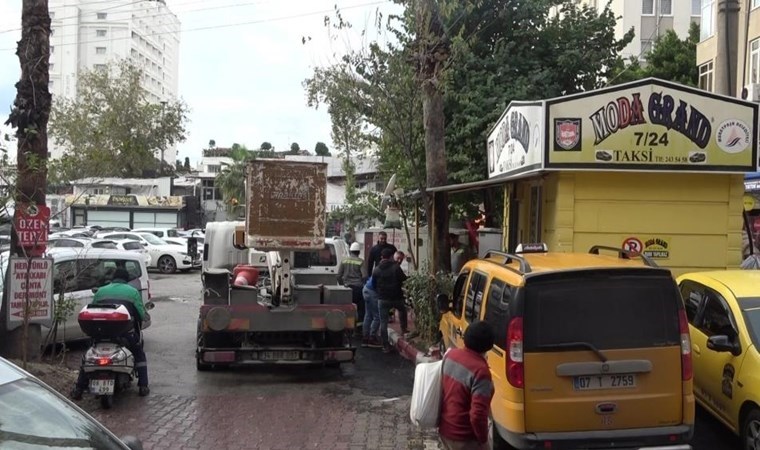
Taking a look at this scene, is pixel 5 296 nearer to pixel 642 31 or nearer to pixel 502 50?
pixel 502 50

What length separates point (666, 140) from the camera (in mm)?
9570

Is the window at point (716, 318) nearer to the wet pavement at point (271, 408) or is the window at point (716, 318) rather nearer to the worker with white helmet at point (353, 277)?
the wet pavement at point (271, 408)

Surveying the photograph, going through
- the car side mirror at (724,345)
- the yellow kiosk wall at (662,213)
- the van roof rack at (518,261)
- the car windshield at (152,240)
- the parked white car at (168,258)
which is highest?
the yellow kiosk wall at (662,213)

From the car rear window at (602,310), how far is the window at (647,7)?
38.3 meters

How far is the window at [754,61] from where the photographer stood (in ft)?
74.9

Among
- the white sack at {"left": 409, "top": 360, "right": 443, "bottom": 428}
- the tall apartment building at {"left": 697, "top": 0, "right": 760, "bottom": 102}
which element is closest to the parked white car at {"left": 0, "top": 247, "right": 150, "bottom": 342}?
the white sack at {"left": 409, "top": 360, "right": 443, "bottom": 428}

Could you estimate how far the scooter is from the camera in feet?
26.1

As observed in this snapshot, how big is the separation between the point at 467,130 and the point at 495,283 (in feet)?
34.5

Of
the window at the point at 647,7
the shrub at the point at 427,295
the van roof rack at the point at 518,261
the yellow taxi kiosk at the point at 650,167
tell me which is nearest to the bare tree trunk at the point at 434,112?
the shrub at the point at 427,295

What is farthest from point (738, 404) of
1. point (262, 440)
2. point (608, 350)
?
point (262, 440)

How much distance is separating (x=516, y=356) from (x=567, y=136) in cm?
489

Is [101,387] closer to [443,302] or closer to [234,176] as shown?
[443,302]

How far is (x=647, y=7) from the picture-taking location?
39.7 metres

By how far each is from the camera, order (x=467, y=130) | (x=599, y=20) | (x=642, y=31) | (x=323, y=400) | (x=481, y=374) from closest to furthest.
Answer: (x=481, y=374)
(x=323, y=400)
(x=467, y=130)
(x=599, y=20)
(x=642, y=31)
